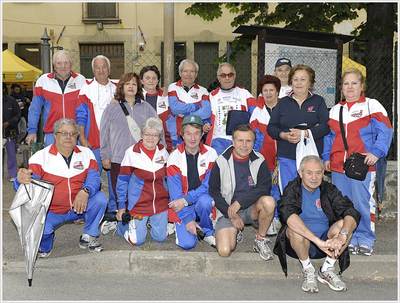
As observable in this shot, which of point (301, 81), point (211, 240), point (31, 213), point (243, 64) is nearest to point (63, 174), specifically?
point (31, 213)

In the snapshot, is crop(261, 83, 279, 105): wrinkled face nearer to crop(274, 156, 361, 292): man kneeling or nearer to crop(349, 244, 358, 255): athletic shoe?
crop(274, 156, 361, 292): man kneeling

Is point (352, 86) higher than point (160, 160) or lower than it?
higher

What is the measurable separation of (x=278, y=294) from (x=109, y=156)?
8.82ft

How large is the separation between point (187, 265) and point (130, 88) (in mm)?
2273

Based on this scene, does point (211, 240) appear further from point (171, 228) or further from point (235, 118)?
point (235, 118)

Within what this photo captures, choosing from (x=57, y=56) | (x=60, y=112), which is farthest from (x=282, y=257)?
(x=57, y=56)

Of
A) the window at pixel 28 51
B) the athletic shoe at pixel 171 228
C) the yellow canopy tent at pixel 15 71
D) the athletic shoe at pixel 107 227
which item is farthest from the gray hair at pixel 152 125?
the window at pixel 28 51

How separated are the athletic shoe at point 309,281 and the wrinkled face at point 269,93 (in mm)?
2231

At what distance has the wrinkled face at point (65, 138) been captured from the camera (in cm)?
486

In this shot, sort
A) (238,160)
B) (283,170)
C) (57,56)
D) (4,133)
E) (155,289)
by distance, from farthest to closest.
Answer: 1. (4,133)
2. (57,56)
3. (283,170)
4. (238,160)
5. (155,289)

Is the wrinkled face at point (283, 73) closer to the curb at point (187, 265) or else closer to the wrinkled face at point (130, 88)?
the wrinkled face at point (130, 88)

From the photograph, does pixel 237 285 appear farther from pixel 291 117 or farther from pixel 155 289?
pixel 291 117

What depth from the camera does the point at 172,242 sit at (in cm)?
531

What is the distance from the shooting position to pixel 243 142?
189 inches
